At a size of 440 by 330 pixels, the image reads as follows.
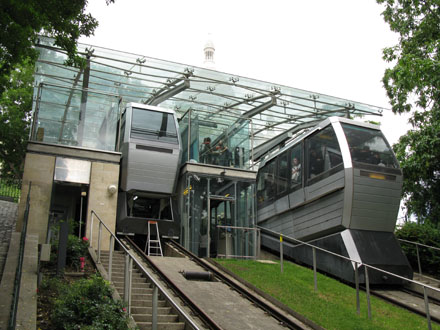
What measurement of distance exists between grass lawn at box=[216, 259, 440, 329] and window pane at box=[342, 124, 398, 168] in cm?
394

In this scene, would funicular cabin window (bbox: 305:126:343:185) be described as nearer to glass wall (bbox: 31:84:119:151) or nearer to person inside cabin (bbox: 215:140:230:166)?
person inside cabin (bbox: 215:140:230:166)

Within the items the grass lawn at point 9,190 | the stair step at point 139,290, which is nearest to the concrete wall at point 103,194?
the stair step at point 139,290

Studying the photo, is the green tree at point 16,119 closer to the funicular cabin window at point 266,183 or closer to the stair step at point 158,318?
the funicular cabin window at point 266,183

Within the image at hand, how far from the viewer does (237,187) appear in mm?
17672

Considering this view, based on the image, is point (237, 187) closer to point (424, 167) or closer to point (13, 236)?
point (424, 167)

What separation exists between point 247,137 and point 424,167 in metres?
6.99

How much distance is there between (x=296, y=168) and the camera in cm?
1666

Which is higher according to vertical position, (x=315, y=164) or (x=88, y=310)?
(x=315, y=164)

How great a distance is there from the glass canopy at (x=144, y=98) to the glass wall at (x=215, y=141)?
80mm

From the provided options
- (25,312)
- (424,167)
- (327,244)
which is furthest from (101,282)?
(424,167)

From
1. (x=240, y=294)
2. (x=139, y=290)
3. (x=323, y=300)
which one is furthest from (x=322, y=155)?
(x=139, y=290)

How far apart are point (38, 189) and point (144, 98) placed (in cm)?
888

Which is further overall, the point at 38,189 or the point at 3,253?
the point at 38,189

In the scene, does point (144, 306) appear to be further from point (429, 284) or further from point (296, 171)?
point (296, 171)
